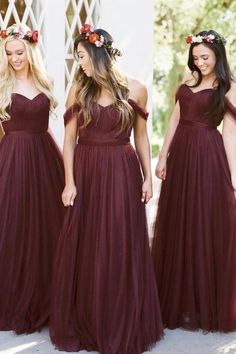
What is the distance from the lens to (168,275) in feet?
13.9

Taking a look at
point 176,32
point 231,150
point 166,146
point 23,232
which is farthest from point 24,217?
point 176,32

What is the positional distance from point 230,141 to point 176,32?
393 inches

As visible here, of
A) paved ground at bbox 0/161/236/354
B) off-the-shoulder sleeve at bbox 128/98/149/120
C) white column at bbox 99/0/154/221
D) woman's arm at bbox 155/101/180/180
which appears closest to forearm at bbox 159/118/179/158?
woman's arm at bbox 155/101/180/180

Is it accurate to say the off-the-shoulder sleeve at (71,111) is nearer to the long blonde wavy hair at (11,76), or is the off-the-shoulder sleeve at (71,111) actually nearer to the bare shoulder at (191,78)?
the long blonde wavy hair at (11,76)

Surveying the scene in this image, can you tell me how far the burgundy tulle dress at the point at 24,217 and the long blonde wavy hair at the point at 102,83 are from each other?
19.1 inches

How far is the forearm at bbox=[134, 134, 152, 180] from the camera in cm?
389

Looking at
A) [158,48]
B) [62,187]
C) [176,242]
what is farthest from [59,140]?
[158,48]

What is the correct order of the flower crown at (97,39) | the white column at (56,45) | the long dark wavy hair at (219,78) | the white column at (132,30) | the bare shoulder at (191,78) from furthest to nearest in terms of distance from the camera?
the white column at (132,30), the white column at (56,45), the bare shoulder at (191,78), the long dark wavy hair at (219,78), the flower crown at (97,39)

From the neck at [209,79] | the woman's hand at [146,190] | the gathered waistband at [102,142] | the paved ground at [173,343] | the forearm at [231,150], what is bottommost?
the paved ground at [173,343]

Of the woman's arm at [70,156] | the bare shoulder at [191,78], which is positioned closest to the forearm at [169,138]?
the bare shoulder at [191,78]

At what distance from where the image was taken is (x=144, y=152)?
154 inches

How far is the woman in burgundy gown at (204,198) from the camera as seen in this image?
13.2 feet

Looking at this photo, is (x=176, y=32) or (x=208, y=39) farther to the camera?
(x=176, y=32)

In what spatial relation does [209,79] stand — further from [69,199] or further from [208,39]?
[69,199]
